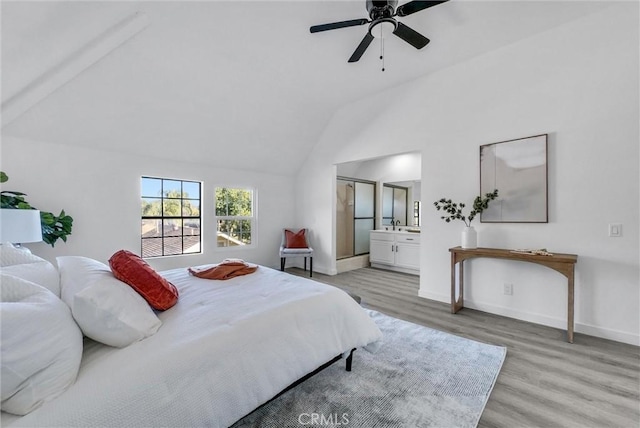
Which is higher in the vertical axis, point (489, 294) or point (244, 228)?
point (244, 228)

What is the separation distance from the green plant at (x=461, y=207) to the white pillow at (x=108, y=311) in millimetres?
3146

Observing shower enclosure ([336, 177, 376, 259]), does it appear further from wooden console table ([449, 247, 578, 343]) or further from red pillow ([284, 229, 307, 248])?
wooden console table ([449, 247, 578, 343])

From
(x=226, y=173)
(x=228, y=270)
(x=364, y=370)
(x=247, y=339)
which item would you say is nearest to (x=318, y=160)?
(x=226, y=173)

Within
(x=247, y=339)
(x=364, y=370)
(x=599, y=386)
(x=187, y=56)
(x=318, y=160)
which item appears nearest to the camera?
(x=247, y=339)

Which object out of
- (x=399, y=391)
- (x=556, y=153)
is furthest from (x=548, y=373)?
(x=556, y=153)

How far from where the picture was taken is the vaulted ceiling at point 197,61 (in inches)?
92.6

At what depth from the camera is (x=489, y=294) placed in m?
3.24

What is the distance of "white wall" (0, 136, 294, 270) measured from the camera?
3.21m

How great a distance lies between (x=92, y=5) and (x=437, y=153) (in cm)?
373

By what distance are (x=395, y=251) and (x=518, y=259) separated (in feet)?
9.05

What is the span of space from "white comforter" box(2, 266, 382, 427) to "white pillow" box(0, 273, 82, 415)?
46mm

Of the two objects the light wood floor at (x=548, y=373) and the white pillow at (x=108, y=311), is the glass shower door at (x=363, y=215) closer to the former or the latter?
the light wood floor at (x=548, y=373)

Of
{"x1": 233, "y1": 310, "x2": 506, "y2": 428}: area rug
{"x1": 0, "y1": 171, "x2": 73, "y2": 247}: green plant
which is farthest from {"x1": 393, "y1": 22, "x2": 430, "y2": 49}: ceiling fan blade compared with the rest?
{"x1": 0, "y1": 171, "x2": 73, "y2": 247}: green plant

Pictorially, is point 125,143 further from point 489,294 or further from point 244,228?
point 489,294
